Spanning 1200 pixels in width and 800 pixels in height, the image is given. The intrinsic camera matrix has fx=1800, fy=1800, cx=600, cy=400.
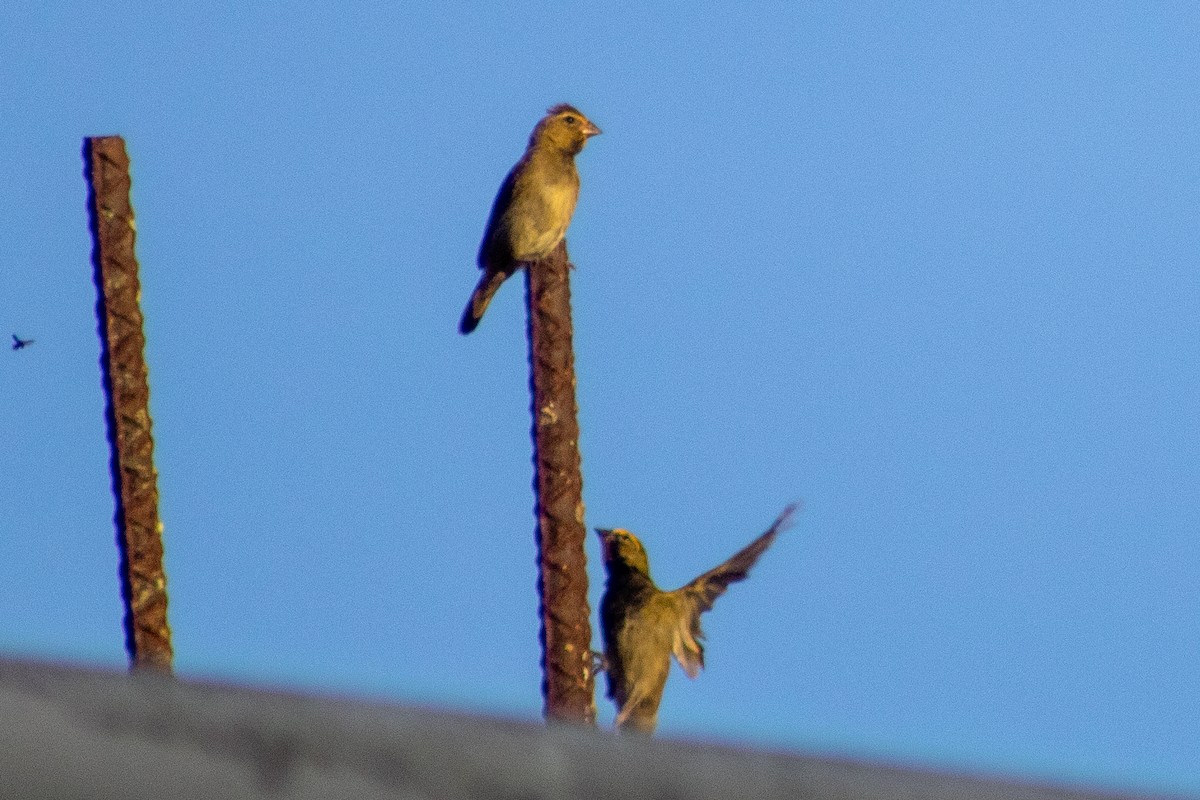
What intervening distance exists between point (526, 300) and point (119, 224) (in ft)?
5.31

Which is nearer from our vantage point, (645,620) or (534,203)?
(645,620)

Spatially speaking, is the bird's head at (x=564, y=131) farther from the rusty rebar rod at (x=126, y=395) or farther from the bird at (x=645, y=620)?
the rusty rebar rod at (x=126, y=395)

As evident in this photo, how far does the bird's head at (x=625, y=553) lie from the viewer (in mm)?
8883

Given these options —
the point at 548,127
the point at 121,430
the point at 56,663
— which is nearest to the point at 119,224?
the point at 121,430

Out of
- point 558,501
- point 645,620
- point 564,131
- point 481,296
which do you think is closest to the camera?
point 558,501

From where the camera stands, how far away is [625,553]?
350 inches

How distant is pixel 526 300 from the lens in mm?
7297

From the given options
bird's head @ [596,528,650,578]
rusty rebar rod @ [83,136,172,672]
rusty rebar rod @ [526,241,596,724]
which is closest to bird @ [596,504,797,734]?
bird's head @ [596,528,650,578]

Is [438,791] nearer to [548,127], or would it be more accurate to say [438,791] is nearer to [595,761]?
[595,761]

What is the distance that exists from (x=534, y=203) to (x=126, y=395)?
3.57 meters

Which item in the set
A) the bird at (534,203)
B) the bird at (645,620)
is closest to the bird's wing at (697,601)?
the bird at (645,620)

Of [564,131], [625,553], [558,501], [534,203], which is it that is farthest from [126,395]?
[564,131]

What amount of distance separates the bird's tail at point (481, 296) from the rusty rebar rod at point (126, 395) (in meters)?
3.14

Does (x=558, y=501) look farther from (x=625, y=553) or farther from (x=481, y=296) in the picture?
(x=481, y=296)
